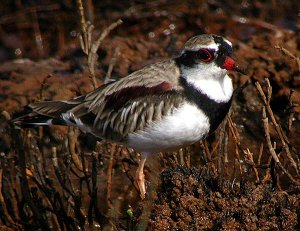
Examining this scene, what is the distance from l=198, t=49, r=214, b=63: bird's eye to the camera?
216 inches

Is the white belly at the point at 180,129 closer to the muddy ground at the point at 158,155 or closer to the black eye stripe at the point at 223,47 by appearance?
the muddy ground at the point at 158,155

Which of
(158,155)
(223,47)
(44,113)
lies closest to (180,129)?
(223,47)

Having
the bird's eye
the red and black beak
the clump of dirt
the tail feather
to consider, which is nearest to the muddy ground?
the clump of dirt

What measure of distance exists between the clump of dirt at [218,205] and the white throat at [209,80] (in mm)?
640

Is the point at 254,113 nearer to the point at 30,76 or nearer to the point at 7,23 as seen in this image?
the point at 30,76

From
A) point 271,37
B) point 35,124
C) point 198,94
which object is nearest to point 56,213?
point 35,124

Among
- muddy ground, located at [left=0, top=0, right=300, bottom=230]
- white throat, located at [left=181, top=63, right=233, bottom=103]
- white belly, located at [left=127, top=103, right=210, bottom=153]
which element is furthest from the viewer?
white throat, located at [left=181, top=63, right=233, bottom=103]

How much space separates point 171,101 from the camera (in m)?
5.47

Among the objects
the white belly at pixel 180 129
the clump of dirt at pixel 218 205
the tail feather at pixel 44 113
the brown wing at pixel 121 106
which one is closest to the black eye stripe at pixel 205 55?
the brown wing at pixel 121 106

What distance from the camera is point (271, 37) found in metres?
8.45

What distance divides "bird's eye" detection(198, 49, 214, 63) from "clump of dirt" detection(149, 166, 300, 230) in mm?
834

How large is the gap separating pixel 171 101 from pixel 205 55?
1.23 ft

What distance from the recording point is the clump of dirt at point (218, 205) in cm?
482

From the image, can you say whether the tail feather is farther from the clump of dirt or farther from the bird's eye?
the clump of dirt
